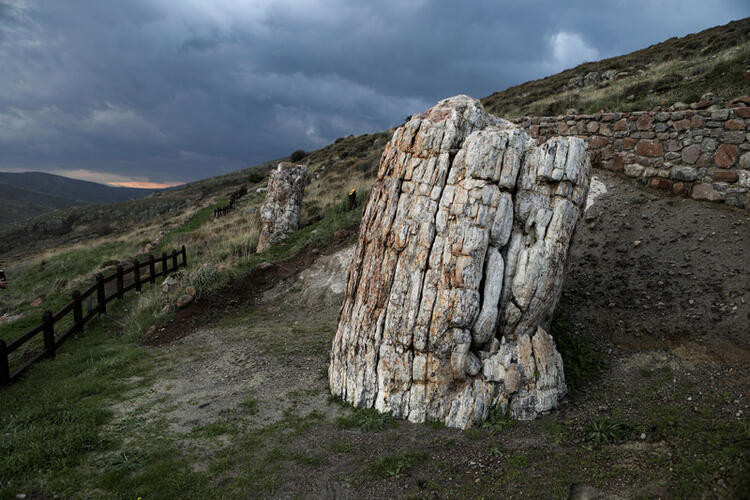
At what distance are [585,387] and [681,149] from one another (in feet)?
28.3

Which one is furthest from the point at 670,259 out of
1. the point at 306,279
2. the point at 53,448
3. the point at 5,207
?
the point at 5,207

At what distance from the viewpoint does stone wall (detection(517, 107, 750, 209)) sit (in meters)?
9.63

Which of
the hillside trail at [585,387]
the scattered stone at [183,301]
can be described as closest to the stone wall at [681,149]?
the hillside trail at [585,387]

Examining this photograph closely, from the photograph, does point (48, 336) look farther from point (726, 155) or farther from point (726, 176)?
point (726, 155)

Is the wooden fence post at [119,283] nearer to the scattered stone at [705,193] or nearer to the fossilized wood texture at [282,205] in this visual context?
the fossilized wood texture at [282,205]

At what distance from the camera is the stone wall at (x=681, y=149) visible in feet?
31.6

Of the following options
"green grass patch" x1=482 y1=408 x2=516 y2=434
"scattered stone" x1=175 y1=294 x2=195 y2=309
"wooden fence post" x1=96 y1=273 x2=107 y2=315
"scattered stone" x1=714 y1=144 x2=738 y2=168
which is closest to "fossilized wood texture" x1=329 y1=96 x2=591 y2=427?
"green grass patch" x1=482 y1=408 x2=516 y2=434

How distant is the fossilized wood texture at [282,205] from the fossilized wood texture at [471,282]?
12.0 metres

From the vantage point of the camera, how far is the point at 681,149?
1064cm

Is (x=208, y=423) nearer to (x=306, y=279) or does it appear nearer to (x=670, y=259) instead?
(x=306, y=279)

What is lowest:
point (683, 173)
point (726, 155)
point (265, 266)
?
point (265, 266)

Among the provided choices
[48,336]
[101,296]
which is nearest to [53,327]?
[48,336]

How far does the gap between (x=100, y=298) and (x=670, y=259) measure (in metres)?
15.7

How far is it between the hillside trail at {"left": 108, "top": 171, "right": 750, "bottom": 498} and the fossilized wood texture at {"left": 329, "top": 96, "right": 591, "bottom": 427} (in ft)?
Answer: 1.81
